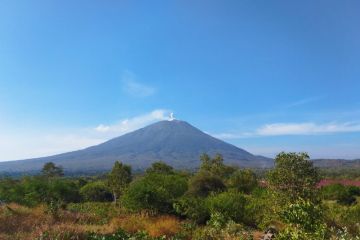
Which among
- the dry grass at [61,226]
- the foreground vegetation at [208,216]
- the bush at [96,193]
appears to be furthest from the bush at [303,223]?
the bush at [96,193]

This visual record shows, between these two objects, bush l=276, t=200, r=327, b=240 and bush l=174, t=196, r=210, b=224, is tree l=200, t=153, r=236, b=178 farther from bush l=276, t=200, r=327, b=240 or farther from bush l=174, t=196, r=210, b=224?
bush l=276, t=200, r=327, b=240

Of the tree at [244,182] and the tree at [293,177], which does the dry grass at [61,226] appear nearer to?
the tree at [293,177]

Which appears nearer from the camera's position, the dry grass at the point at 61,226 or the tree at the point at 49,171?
the dry grass at the point at 61,226

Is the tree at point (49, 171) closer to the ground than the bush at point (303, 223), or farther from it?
farther from it

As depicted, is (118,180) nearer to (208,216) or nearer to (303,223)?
(208,216)

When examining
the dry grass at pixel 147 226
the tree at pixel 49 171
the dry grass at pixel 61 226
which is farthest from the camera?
the tree at pixel 49 171

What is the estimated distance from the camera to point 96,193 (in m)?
49.4

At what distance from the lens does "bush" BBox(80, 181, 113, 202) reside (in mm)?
47594

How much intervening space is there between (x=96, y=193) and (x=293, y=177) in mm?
34967

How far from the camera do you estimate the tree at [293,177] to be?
696 inches

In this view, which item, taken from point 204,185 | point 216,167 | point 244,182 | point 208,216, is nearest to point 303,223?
point 208,216

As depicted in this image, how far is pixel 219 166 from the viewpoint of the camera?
182 feet

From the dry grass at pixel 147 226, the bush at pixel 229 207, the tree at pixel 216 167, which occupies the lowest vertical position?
the dry grass at pixel 147 226

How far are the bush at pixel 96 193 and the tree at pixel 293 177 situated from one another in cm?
3213
